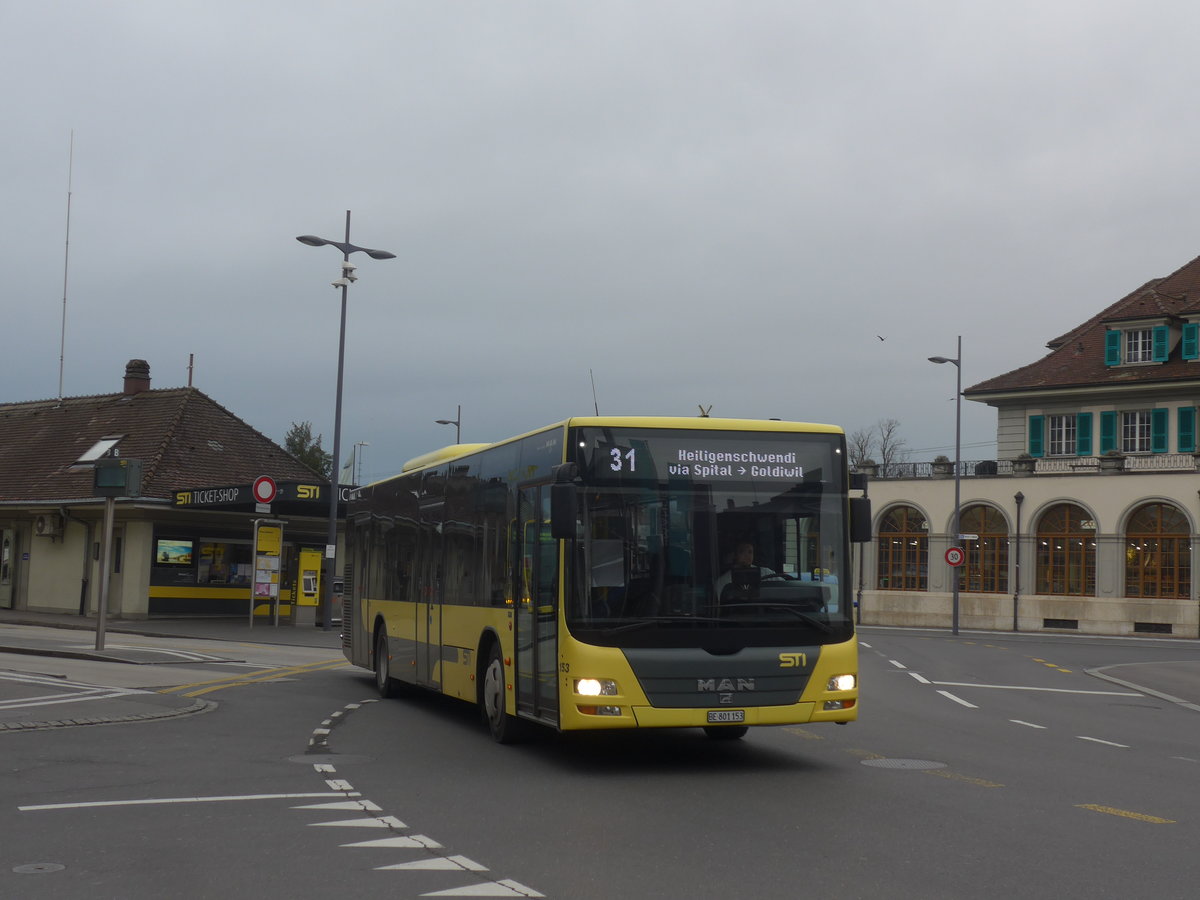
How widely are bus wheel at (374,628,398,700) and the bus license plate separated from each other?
8.15 metres

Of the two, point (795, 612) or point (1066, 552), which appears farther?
point (1066, 552)

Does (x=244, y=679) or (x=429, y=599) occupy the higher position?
(x=429, y=599)

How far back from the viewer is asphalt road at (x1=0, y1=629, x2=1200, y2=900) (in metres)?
7.23

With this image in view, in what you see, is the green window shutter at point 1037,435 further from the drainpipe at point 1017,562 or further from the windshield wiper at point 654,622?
the windshield wiper at point 654,622

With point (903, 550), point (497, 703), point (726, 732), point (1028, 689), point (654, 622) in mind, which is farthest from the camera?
point (903, 550)

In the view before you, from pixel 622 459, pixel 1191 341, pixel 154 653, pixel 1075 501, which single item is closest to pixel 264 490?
pixel 154 653

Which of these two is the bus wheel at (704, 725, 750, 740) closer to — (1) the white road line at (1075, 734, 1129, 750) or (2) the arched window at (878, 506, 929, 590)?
(1) the white road line at (1075, 734, 1129, 750)

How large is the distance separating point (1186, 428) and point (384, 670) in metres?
39.8

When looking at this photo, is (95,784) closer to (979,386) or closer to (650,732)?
(650,732)

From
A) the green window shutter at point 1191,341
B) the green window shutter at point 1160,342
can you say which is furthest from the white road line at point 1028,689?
the green window shutter at point 1160,342

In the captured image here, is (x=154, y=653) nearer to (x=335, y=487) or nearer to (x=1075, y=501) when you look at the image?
(x=335, y=487)

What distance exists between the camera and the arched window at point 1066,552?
50375 mm

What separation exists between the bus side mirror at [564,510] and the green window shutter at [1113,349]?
47.0 m

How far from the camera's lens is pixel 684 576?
1149 cm
